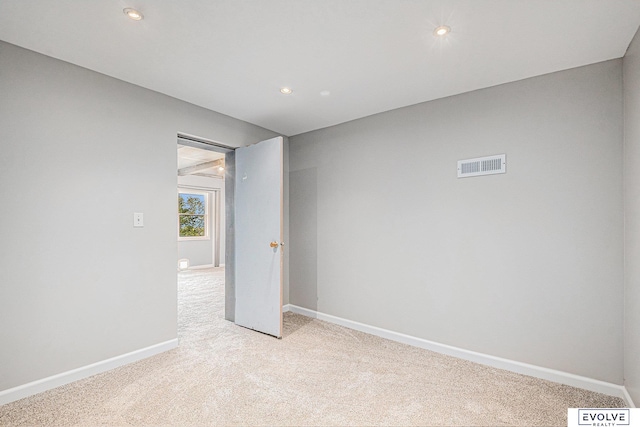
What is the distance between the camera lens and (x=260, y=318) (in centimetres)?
330

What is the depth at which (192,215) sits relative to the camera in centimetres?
802

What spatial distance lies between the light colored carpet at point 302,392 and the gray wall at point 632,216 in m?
0.33

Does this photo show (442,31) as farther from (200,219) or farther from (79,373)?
(200,219)

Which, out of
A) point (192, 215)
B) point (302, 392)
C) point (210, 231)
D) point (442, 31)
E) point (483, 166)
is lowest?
point (302, 392)

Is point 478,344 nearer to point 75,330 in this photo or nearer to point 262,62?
point 262,62

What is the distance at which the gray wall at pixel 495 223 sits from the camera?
7.14 ft

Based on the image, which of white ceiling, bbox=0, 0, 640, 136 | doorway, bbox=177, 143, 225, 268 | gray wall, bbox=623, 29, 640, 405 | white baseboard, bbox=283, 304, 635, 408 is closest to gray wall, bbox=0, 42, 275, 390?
white ceiling, bbox=0, 0, 640, 136

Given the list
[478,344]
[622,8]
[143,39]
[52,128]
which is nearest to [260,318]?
[478,344]

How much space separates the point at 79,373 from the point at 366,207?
112 inches

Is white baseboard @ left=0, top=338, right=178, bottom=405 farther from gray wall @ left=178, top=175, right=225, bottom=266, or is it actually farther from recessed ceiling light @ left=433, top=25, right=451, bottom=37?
gray wall @ left=178, top=175, right=225, bottom=266

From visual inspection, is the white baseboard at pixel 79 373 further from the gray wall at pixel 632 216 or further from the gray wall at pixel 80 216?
the gray wall at pixel 632 216

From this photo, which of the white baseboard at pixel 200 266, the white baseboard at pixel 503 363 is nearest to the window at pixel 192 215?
the white baseboard at pixel 200 266

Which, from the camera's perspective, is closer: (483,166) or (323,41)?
(323,41)

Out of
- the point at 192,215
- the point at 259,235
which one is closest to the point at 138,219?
the point at 259,235
